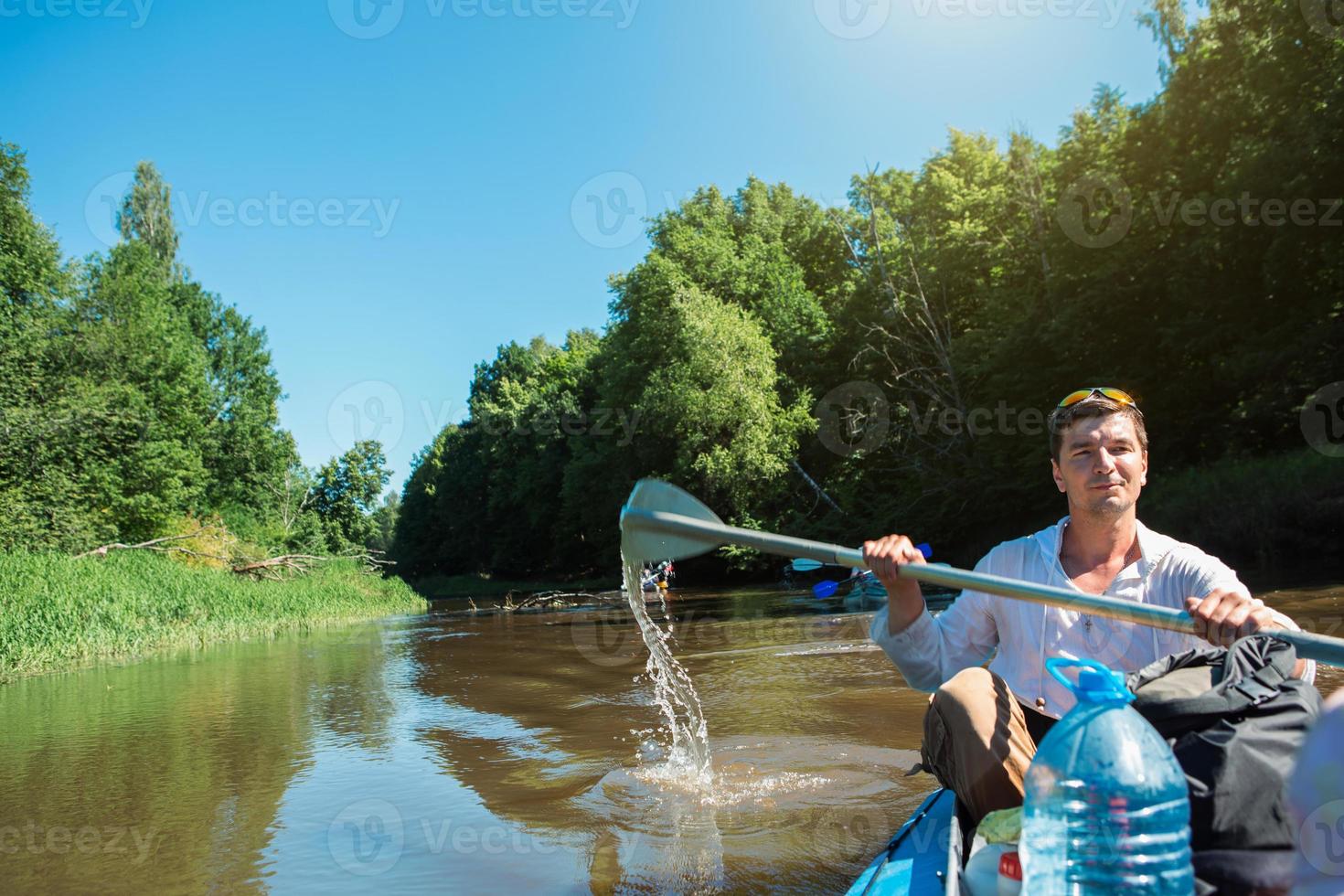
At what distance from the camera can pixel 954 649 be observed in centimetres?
265

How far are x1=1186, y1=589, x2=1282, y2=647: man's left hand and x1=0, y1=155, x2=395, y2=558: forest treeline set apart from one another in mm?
23594

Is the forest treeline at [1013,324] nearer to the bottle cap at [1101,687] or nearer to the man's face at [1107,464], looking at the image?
the man's face at [1107,464]

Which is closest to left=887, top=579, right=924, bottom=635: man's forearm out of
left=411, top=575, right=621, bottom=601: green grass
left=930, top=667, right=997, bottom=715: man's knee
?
left=930, top=667, right=997, bottom=715: man's knee

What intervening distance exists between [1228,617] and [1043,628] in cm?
55

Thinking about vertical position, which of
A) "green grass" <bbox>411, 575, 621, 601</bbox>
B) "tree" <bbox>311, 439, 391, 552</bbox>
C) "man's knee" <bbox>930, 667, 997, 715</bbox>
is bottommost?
"green grass" <bbox>411, 575, 621, 601</bbox>

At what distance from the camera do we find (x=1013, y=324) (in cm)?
2119

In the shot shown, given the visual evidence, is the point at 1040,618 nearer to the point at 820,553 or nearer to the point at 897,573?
the point at 897,573

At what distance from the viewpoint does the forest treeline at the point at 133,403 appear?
21.7 metres

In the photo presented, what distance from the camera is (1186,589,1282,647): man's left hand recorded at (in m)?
1.93

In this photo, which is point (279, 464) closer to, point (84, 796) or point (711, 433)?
point (711, 433)

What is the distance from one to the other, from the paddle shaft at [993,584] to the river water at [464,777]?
1.74 m

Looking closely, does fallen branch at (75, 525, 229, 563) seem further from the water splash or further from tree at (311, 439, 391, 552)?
tree at (311, 439, 391, 552)

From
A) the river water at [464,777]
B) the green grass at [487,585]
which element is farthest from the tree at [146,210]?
the river water at [464,777]

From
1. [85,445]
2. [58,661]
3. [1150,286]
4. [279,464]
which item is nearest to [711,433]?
[1150,286]
